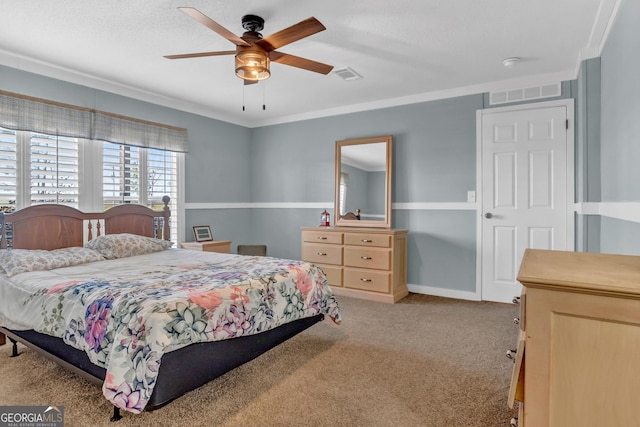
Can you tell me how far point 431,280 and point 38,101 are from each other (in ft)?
15.2

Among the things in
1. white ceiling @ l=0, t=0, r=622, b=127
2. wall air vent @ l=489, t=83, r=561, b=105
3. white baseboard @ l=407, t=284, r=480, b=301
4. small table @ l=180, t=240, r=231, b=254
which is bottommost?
white baseboard @ l=407, t=284, r=480, b=301

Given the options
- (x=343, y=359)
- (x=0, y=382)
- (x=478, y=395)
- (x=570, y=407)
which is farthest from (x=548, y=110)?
(x=0, y=382)

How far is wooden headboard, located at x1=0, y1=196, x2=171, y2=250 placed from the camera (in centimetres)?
312

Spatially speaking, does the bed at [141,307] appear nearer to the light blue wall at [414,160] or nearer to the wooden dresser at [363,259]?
the wooden dresser at [363,259]

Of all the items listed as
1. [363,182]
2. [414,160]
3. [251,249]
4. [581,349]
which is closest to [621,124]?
[581,349]

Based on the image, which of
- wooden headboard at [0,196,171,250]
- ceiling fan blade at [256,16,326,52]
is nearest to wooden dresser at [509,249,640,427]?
ceiling fan blade at [256,16,326,52]

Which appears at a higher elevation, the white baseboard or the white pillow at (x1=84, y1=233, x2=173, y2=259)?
the white pillow at (x1=84, y1=233, x2=173, y2=259)

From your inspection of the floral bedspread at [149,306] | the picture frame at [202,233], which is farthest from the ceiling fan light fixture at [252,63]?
the picture frame at [202,233]

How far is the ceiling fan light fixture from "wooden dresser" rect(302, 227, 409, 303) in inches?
90.9

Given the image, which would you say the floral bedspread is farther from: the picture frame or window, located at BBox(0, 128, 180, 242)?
the picture frame

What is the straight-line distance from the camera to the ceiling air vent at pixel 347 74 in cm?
357

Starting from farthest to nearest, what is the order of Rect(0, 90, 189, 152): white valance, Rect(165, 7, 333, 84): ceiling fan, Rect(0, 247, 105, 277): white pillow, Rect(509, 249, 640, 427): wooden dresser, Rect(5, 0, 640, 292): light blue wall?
Rect(0, 90, 189, 152): white valance, Rect(0, 247, 105, 277): white pillow, Rect(5, 0, 640, 292): light blue wall, Rect(165, 7, 333, 84): ceiling fan, Rect(509, 249, 640, 427): wooden dresser

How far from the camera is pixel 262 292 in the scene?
2312 millimetres

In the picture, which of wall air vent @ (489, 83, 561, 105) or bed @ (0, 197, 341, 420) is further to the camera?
wall air vent @ (489, 83, 561, 105)
